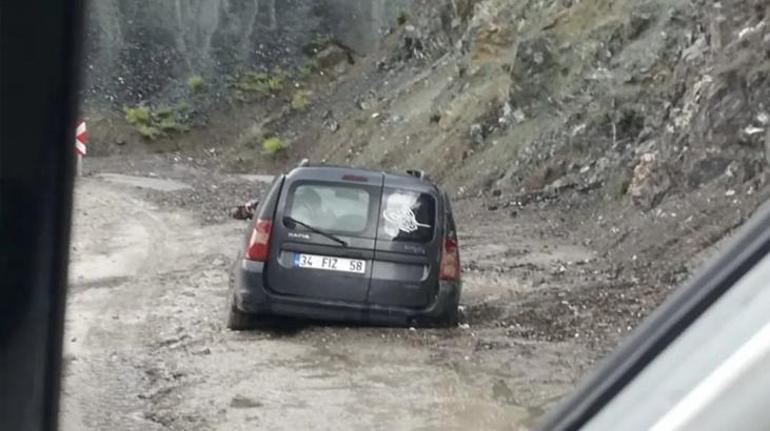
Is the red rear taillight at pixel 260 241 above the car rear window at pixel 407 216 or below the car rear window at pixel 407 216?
below

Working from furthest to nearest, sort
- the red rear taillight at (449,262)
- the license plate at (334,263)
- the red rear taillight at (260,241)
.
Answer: the red rear taillight at (449,262)
the red rear taillight at (260,241)
the license plate at (334,263)

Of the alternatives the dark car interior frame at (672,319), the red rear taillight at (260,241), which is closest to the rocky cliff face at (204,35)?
the red rear taillight at (260,241)

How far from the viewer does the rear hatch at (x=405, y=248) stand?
10.6m

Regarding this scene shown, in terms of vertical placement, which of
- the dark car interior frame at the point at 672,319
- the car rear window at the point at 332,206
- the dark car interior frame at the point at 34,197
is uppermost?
the dark car interior frame at the point at 672,319

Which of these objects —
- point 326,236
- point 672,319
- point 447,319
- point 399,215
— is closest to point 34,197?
point 672,319

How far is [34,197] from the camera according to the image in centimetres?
473

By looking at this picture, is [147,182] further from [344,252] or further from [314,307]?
[344,252]

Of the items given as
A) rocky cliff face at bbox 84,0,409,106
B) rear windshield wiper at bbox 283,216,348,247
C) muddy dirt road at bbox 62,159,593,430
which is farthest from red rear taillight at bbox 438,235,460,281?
rocky cliff face at bbox 84,0,409,106

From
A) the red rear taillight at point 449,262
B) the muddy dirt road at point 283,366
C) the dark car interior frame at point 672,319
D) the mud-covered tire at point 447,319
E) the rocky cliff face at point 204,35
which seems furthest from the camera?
the rocky cliff face at point 204,35

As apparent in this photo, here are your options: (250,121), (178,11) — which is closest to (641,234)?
(250,121)

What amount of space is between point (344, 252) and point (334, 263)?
0.12 metres

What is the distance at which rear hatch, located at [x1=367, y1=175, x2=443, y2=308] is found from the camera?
1063 cm

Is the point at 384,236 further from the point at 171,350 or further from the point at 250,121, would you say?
the point at 250,121

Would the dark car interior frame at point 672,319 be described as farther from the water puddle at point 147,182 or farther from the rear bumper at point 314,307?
the water puddle at point 147,182
